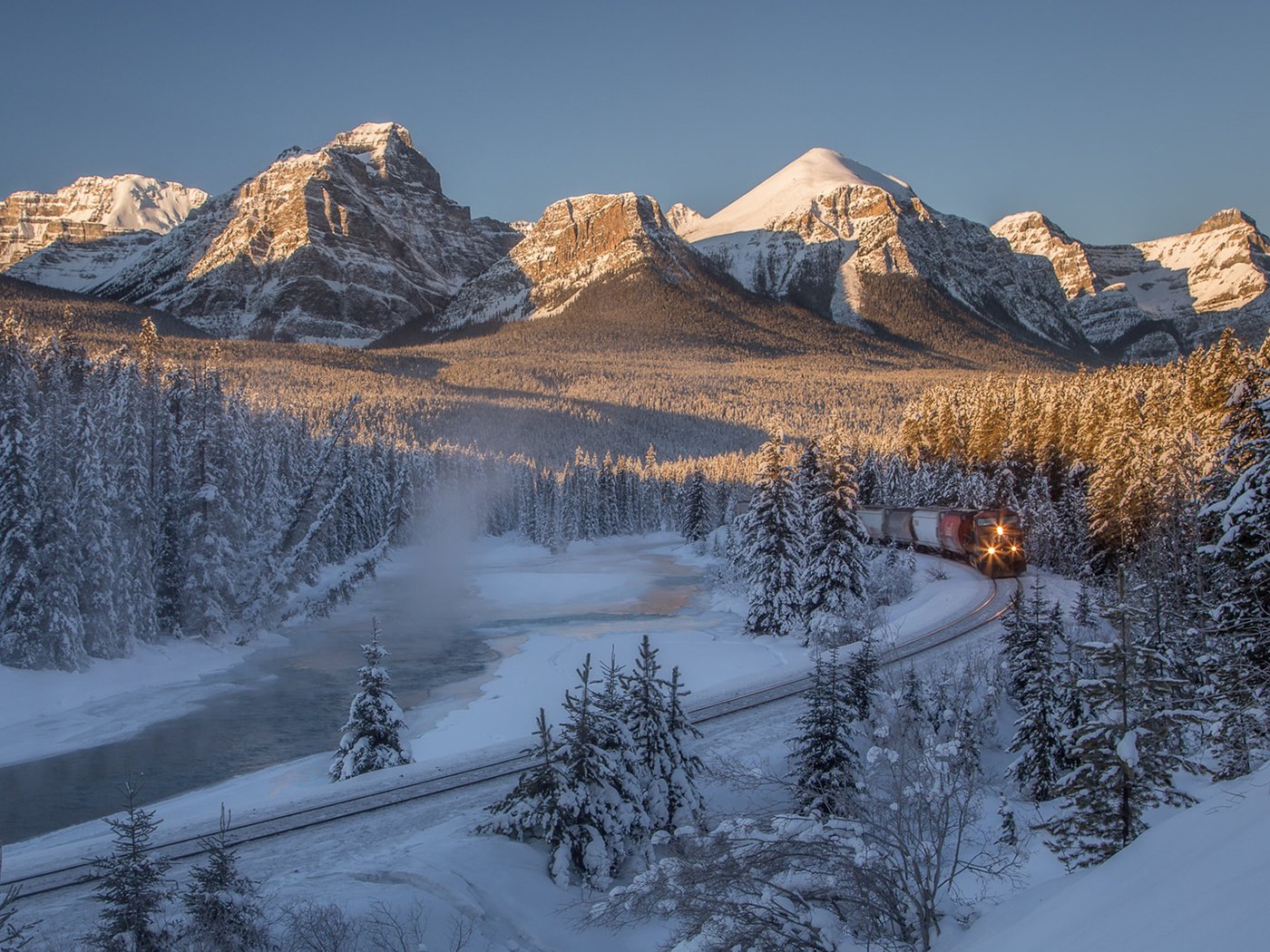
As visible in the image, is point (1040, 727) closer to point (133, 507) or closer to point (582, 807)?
point (582, 807)

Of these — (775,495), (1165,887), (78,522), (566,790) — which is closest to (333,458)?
(78,522)

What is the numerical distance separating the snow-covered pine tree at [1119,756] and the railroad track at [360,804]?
10974 mm

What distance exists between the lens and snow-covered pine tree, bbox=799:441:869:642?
122ft

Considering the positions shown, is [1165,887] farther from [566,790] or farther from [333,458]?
[333,458]

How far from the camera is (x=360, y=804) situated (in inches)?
665

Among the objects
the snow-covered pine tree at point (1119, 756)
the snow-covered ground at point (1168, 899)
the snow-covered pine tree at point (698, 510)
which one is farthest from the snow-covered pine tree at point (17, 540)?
the snow-covered pine tree at point (698, 510)

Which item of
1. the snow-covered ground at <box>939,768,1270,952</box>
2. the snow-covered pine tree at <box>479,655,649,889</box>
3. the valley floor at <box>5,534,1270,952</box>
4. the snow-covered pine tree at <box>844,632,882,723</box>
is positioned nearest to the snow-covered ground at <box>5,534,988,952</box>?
the valley floor at <box>5,534,1270,952</box>

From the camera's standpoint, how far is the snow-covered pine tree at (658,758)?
15.4 meters

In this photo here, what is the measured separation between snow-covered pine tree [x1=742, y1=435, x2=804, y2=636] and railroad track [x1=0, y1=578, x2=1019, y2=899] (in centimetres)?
1236

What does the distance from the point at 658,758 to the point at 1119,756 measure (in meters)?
8.73

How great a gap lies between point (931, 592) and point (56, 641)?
3726cm

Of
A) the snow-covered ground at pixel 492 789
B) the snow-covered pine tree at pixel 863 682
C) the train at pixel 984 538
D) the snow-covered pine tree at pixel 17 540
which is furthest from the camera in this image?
the train at pixel 984 538

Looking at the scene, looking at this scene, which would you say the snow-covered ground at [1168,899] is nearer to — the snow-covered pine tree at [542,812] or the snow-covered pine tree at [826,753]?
the snow-covered pine tree at [826,753]

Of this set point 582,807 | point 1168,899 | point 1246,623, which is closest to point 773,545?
point 582,807
